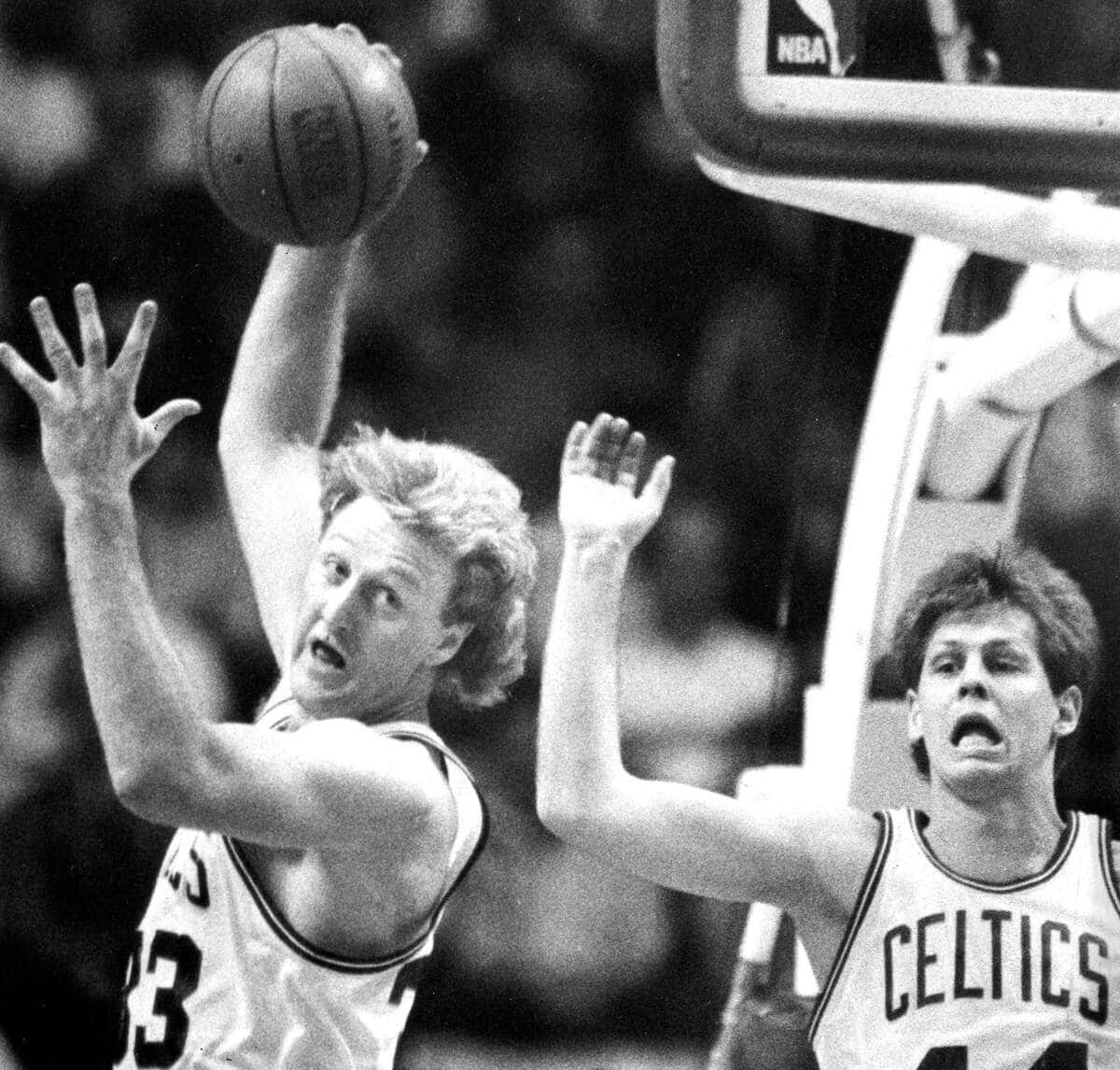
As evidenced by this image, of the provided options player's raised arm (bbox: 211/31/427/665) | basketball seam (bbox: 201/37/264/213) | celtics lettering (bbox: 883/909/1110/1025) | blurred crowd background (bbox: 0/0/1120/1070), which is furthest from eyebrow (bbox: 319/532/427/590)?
blurred crowd background (bbox: 0/0/1120/1070)

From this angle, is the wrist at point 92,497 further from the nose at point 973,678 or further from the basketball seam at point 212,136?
the nose at point 973,678

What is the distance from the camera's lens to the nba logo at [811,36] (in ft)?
7.71

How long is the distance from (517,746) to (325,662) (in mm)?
1713

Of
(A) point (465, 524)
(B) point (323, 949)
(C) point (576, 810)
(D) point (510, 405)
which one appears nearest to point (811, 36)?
(A) point (465, 524)

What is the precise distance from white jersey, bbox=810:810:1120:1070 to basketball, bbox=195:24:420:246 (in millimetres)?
1032

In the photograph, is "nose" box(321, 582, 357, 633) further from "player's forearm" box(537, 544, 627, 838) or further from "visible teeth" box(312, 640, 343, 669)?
"player's forearm" box(537, 544, 627, 838)

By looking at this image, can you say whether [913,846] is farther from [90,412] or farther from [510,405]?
[510,405]

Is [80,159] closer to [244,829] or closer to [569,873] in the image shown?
[569,873]

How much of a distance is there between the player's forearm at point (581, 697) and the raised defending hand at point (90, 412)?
55cm

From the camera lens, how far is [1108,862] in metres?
2.42

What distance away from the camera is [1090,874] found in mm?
2402

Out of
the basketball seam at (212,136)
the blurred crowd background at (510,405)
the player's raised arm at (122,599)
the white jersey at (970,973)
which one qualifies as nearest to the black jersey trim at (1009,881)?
the white jersey at (970,973)

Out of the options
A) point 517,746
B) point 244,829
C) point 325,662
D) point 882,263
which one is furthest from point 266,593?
point 882,263

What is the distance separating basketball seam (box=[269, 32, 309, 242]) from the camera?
2635mm
